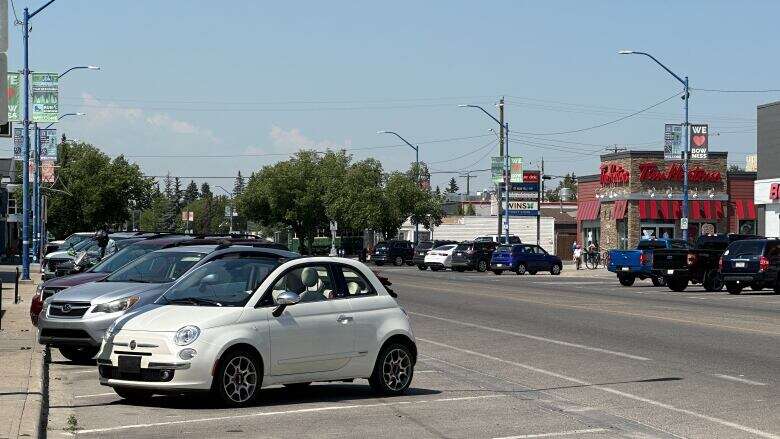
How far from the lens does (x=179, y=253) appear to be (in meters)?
17.5

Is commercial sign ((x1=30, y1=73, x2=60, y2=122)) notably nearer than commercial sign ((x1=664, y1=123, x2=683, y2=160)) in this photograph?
Yes

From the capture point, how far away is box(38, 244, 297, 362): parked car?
53.6 ft

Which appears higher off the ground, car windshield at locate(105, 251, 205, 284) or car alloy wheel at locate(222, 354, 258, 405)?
car windshield at locate(105, 251, 205, 284)

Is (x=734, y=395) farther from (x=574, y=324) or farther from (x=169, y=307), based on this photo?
(x=574, y=324)

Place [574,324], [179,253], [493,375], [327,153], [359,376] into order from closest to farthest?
1. [359,376]
2. [493,375]
3. [179,253]
4. [574,324]
5. [327,153]

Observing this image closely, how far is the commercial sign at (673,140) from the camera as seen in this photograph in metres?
56.3

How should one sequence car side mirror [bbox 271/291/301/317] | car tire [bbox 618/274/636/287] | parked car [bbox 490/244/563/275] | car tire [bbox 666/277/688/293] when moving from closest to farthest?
car side mirror [bbox 271/291/301/317] < car tire [bbox 666/277/688/293] < car tire [bbox 618/274/636/287] < parked car [bbox 490/244/563/275]

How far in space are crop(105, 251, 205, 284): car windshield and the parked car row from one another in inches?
131

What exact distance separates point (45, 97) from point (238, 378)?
32190 mm

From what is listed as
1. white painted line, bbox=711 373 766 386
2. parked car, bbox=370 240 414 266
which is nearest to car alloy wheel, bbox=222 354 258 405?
white painted line, bbox=711 373 766 386

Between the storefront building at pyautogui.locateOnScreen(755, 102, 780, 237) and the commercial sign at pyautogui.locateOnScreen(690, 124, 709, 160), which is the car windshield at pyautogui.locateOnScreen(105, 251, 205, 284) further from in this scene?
the storefront building at pyautogui.locateOnScreen(755, 102, 780, 237)

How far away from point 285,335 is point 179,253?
555 centimetres

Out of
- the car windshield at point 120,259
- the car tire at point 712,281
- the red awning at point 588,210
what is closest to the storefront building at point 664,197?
the red awning at point 588,210

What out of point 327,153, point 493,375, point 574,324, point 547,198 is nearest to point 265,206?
point 327,153
